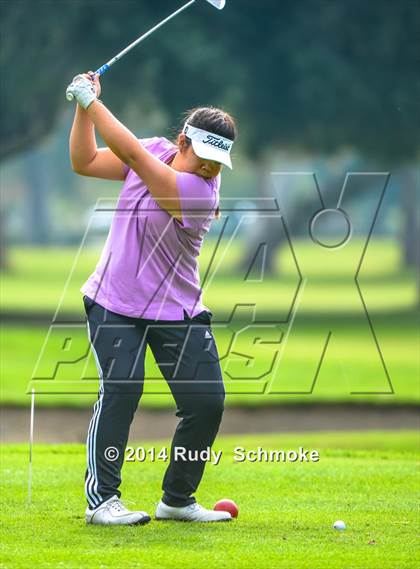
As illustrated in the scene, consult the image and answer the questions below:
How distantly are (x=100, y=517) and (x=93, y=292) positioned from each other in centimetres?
118

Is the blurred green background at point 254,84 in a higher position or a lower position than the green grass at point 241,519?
higher

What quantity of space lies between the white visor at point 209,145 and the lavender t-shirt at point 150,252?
0.15 meters

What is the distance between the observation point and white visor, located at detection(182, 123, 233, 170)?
6867 mm

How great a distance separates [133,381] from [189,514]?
873mm

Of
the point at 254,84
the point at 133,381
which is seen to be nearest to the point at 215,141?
Result: the point at 133,381

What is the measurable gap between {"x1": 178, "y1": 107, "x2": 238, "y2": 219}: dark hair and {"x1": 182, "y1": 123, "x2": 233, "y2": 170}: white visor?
28 mm

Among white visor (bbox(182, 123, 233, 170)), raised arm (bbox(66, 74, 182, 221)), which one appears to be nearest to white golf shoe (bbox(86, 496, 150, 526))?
raised arm (bbox(66, 74, 182, 221))

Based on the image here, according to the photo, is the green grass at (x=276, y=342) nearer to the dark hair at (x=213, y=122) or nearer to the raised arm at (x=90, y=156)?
the raised arm at (x=90, y=156)

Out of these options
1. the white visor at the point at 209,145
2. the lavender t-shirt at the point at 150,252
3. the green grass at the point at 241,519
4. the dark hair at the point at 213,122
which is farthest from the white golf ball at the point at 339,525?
the dark hair at the point at 213,122

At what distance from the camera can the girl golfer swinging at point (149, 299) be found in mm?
6969

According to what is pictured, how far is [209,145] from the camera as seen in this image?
22.7 feet

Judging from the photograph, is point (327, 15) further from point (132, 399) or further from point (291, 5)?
point (132, 399)

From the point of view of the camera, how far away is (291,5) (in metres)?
29.0

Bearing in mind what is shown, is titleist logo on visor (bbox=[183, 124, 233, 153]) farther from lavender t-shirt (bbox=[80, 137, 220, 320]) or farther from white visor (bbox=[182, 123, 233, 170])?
lavender t-shirt (bbox=[80, 137, 220, 320])
